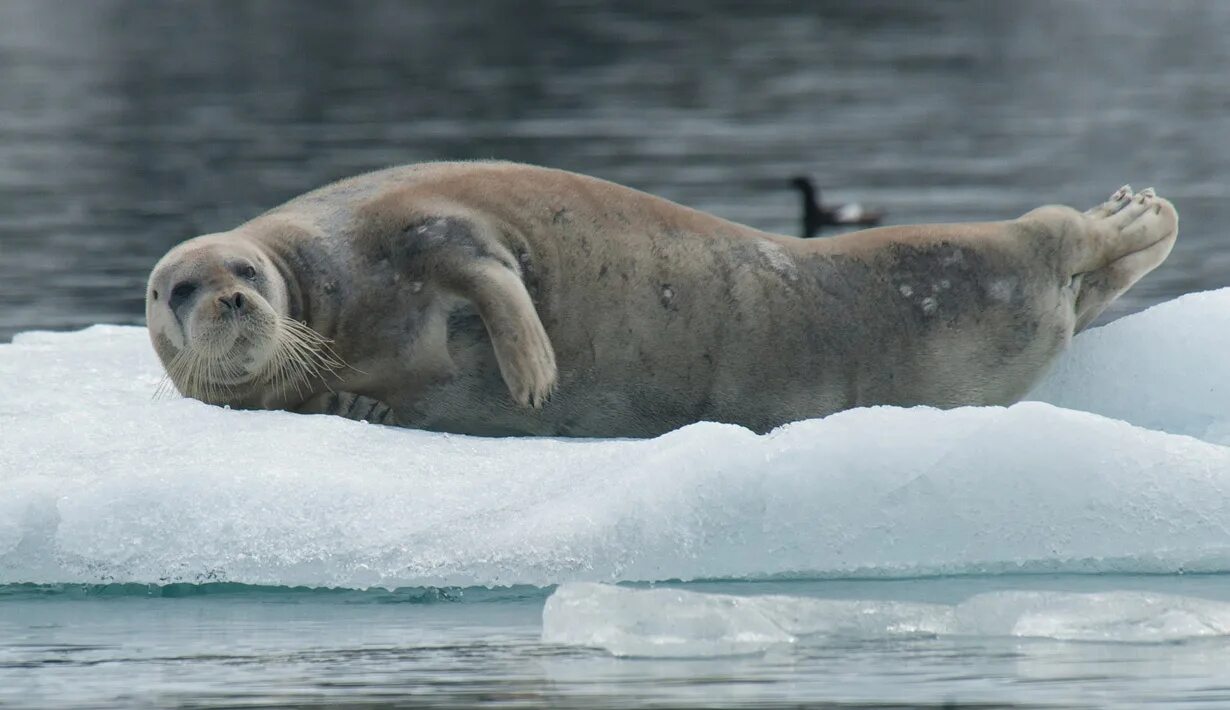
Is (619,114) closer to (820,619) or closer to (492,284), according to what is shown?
(492,284)

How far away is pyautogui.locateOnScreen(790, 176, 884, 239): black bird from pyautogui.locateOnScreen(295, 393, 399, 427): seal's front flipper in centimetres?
910

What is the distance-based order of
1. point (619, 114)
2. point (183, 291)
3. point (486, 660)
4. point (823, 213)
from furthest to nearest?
point (619, 114) < point (823, 213) < point (183, 291) < point (486, 660)

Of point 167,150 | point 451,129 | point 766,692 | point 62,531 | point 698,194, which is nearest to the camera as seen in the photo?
point 766,692

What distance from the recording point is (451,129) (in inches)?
908

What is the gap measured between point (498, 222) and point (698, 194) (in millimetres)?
10515

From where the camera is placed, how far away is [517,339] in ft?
20.7

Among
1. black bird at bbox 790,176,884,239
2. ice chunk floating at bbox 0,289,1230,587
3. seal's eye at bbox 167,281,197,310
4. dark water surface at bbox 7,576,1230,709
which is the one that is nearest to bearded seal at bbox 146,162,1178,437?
seal's eye at bbox 167,281,197,310

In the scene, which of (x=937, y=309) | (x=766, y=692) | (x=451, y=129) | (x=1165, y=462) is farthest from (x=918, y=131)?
(x=766, y=692)

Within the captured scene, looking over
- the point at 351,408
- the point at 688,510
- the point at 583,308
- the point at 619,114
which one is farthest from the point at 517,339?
the point at 619,114

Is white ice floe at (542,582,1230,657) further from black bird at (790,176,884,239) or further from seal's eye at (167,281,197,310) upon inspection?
black bird at (790,176,884,239)

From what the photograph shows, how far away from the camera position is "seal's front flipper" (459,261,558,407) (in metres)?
6.30

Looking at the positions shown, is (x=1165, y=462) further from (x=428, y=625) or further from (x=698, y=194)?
(x=698, y=194)

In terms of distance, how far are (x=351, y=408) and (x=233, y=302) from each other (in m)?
0.54

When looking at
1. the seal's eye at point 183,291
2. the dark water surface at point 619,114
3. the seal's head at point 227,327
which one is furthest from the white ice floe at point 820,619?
the dark water surface at point 619,114
